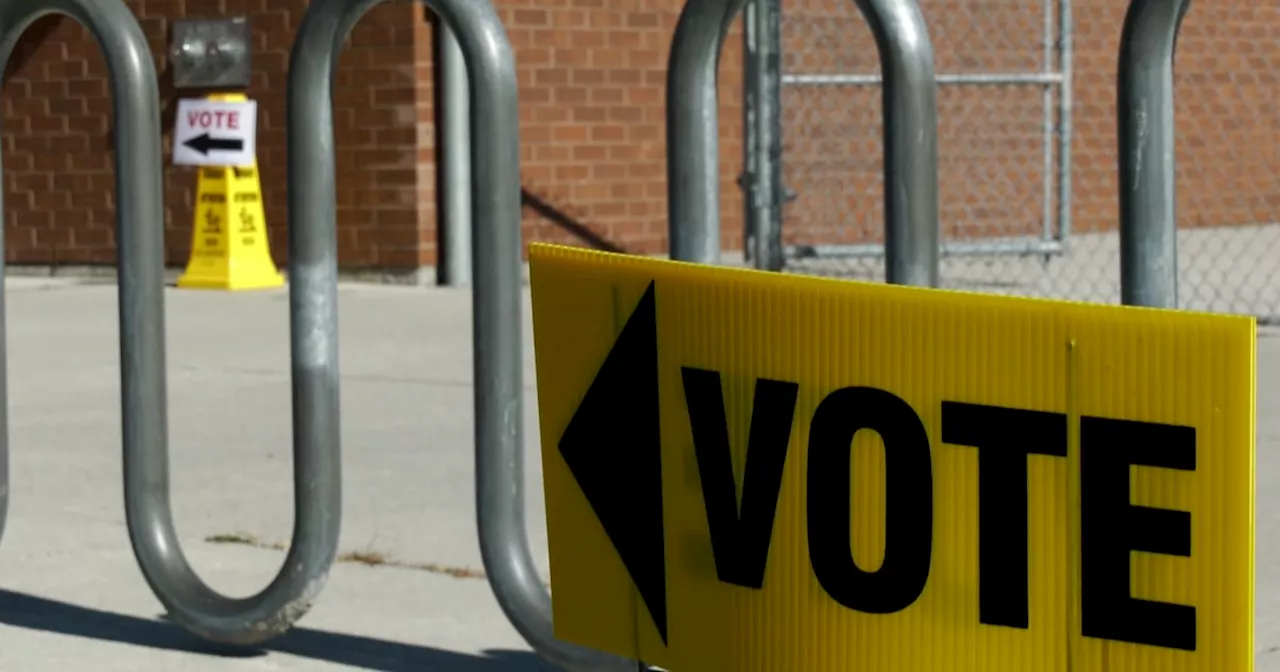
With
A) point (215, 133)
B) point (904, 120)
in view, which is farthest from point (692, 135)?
point (215, 133)

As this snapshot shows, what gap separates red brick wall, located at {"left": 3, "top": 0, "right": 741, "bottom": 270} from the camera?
38.6ft

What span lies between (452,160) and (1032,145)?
4279 millimetres

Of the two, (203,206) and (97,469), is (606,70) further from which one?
(97,469)

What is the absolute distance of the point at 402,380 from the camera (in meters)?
7.95

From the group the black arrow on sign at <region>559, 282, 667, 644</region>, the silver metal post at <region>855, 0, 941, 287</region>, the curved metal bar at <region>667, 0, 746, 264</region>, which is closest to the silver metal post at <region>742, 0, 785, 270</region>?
the curved metal bar at <region>667, 0, 746, 264</region>

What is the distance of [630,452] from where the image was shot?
3.17 meters

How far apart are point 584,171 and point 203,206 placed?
209 centimetres

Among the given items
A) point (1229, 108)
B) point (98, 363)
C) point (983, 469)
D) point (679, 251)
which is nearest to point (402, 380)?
point (98, 363)

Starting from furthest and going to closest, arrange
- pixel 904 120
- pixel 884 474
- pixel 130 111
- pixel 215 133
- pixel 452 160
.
A: pixel 215 133
pixel 452 160
pixel 130 111
pixel 904 120
pixel 884 474

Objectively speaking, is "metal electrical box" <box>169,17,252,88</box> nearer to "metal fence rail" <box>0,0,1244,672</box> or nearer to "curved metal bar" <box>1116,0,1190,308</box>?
"metal fence rail" <box>0,0,1244,672</box>

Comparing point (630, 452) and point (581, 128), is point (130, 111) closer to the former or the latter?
point (630, 452)

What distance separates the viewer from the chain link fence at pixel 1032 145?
494 inches

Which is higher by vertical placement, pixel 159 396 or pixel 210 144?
pixel 210 144

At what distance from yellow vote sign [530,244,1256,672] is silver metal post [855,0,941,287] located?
0.41m
